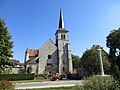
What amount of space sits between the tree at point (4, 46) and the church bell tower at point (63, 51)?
27.4 meters

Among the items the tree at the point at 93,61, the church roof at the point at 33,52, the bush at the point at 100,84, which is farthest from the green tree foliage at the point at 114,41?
the bush at the point at 100,84

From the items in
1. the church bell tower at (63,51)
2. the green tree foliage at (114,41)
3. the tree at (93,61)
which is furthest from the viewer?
the church bell tower at (63,51)

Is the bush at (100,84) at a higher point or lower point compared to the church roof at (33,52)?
lower

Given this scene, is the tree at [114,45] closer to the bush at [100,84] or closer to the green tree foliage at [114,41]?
the green tree foliage at [114,41]

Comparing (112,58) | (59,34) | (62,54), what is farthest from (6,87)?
(59,34)

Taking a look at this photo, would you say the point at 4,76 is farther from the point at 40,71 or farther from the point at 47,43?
the point at 47,43

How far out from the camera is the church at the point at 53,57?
55.9m

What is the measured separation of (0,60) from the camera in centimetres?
2897

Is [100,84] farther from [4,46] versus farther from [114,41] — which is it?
[114,41]

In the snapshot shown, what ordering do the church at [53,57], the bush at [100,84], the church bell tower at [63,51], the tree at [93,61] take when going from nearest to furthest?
the bush at [100,84] < the tree at [93,61] < the church at [53,57] < the church bell tower at [63,51]

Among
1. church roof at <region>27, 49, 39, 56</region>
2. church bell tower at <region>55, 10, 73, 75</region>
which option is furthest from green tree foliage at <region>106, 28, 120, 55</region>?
church roof at <region>27, 49, 39, 56</region>

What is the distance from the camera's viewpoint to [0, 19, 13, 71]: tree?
29603 millimetres

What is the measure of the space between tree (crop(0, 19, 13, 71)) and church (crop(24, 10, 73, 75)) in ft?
82.1

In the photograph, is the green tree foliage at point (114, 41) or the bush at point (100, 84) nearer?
the bush at point (100, 84)
